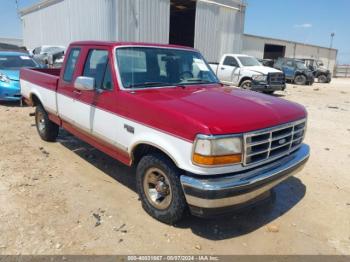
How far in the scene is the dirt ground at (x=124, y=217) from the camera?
3.38 meters

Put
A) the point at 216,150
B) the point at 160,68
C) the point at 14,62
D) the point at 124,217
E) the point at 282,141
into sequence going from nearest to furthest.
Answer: the point at 216,150 < the point at 282,141 < the point at 124,217 < the point at 160,68 < the point at 14,62

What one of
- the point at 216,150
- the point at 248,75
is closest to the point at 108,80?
the point at 216,150

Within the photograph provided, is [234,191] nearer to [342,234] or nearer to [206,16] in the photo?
[342,234]

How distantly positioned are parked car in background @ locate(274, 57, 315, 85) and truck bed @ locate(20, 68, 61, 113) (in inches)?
795

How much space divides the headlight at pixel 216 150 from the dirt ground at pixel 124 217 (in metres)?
0.98

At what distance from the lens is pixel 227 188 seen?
120 inches

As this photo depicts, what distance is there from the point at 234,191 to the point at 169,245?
0.92 m

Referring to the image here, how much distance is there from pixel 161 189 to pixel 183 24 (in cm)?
2173

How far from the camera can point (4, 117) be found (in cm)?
866

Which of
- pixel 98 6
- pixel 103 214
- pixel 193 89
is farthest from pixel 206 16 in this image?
pixel 103 214

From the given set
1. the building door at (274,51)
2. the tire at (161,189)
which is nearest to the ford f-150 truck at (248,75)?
the tire at (161,189)

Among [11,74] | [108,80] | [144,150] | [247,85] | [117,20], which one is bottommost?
[247,85]

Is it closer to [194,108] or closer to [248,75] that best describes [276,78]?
[248,75]

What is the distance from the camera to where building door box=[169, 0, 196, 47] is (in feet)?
72.6
